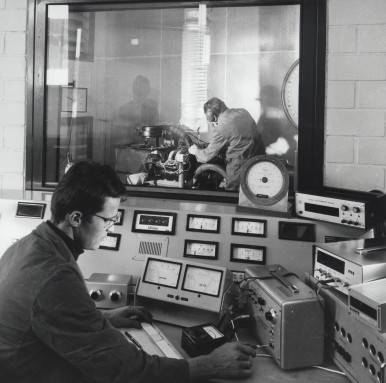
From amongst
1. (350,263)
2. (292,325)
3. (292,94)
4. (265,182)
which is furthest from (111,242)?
(292,94)

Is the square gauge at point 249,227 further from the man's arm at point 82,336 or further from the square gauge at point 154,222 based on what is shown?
the man's arm at point 82,336

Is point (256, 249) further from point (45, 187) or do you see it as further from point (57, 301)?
point (45, 187)

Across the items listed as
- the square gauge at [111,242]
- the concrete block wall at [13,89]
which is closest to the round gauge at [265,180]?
the square gauge at [111,242]

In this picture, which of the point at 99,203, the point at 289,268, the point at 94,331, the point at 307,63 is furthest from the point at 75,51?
the point at 94,331

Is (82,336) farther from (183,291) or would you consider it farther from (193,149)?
(193,149)

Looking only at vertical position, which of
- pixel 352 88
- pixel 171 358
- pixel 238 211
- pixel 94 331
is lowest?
pixel 171 358

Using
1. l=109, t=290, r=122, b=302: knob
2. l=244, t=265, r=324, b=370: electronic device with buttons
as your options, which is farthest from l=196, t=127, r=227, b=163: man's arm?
l=244, t=265, r=324, b=370: electronic device with buttons

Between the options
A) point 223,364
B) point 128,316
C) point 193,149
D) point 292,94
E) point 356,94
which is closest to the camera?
point 223,364

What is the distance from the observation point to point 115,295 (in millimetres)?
1827

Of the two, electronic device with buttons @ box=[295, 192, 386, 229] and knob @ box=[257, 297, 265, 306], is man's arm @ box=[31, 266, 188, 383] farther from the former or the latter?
electronic device with buttons @ box=[295, 192, 386, 229]

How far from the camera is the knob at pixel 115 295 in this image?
1.83 metres

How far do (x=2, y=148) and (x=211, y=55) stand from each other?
128 cm

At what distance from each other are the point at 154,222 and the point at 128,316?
1.59 feet

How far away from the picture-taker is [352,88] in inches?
86.1
